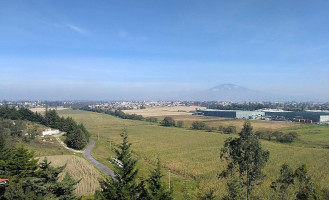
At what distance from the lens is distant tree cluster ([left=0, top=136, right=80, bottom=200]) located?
43.9ft

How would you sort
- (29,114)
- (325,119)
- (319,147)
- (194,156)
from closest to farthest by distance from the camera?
1. (194,156)
2. (319,147)
3. (29,114)
4. (325,119)

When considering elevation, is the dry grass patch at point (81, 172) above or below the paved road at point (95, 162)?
above

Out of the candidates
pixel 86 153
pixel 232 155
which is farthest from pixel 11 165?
pixel 86 153

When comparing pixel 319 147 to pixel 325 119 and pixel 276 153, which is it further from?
pixel 325 119

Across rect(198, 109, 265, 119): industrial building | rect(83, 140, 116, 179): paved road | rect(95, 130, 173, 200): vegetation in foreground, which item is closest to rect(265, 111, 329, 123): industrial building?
rect(198, 109, 265, 119): industrial building

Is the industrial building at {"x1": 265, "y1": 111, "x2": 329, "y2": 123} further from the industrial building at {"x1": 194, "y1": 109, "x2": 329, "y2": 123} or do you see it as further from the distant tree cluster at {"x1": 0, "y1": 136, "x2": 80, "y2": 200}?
the distant tree cluster at {"x1": 0, "y1": 136, "x2": 80, "y2": 200}

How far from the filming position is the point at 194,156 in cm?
4094

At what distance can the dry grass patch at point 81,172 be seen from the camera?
949 inches

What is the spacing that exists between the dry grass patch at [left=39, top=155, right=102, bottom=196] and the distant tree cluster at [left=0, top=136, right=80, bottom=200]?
4.18 m

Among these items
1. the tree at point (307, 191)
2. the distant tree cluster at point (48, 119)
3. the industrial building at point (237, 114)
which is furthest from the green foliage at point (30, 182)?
the industrial building at point (237, 114)

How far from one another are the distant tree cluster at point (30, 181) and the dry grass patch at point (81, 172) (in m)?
4.18

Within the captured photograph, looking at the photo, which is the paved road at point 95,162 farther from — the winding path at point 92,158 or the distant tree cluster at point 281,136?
the distant tree cluster at point 281,136

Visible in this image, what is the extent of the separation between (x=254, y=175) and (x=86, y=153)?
3215cm

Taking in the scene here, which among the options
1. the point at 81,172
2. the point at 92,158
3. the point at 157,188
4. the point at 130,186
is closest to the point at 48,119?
the point at 92,158
